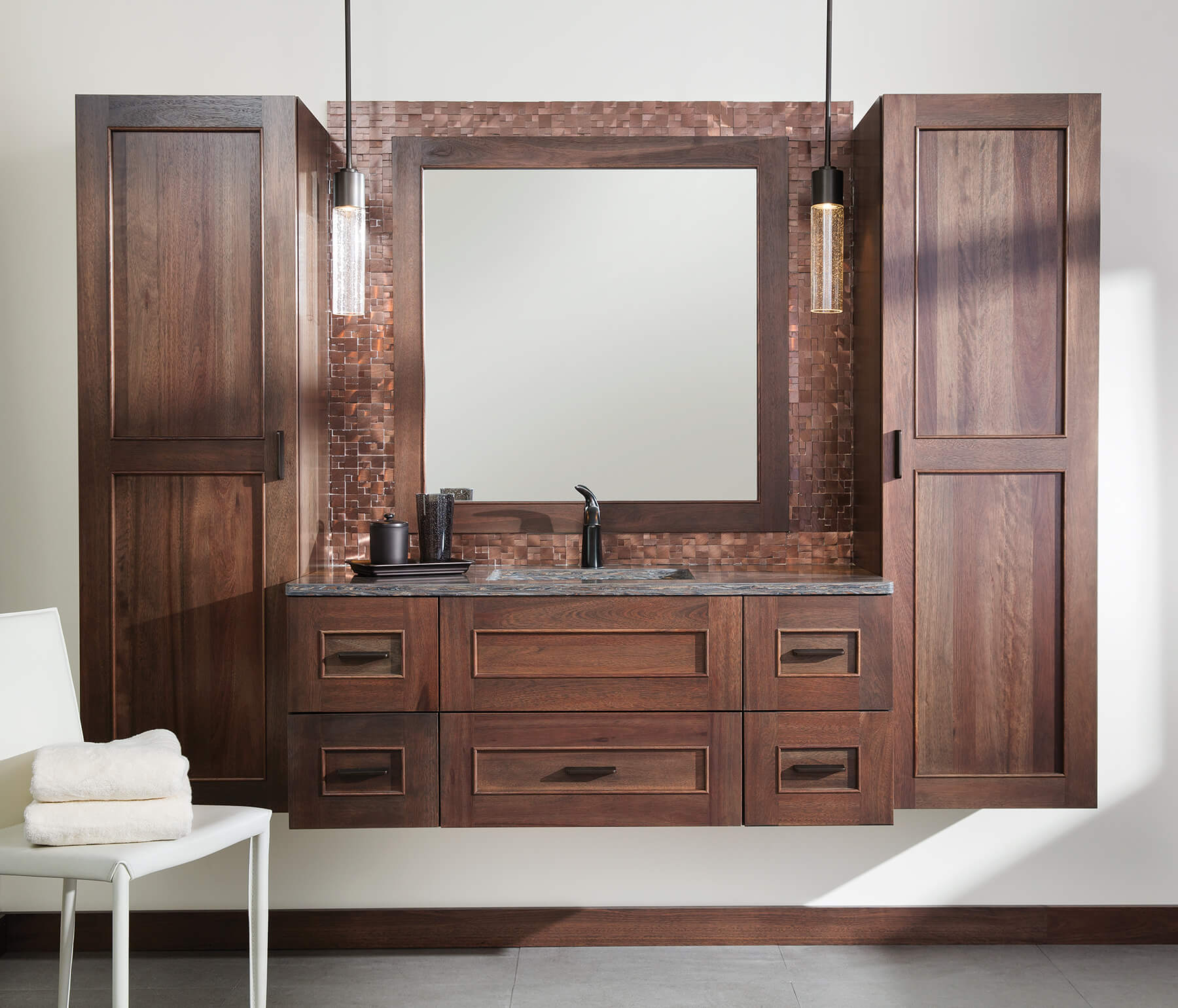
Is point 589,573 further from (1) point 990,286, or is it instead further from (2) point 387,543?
(1) point 990,286

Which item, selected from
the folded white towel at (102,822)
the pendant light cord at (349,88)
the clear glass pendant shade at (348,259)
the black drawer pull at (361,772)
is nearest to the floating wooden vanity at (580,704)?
the black drawer pull at (361,772)

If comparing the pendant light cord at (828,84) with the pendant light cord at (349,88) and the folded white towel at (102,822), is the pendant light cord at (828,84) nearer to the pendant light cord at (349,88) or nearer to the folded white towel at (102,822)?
the pendant light cord at (349,88)

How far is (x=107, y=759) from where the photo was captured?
1.66 meters

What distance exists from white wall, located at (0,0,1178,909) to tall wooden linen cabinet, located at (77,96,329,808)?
376mm

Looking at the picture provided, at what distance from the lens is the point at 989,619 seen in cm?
218

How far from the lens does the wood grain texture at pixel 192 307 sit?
2174 millimetres

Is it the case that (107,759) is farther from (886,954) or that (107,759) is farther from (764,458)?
(886,954)

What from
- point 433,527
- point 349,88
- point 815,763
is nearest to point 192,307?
point 349,88

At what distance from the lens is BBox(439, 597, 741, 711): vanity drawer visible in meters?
2.03

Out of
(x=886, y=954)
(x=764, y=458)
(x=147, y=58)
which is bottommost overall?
(x=886, y=954)

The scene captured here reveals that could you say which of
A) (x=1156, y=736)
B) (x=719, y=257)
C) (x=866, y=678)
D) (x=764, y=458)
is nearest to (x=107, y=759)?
(x=866, y=678)

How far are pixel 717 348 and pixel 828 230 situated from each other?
413 mm

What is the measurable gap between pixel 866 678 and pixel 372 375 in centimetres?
145

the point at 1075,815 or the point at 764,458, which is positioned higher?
the point at 764,458
